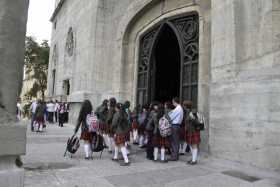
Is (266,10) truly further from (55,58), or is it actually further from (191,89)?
(55,58)

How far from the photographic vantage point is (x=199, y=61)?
27.6ft

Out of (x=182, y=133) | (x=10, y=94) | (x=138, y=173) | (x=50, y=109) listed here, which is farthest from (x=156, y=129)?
(x=50, y=109)

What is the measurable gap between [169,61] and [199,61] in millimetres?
4614

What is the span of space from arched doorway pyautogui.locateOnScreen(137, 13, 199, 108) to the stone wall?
6.54ft

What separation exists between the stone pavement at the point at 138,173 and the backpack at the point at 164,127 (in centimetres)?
74

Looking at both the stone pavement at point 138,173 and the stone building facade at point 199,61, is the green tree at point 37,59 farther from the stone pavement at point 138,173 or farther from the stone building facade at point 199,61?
the stone pavement at point 138,173

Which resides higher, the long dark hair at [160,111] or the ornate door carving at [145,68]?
the ornate door carving at [145,68]

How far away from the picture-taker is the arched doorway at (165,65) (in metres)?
11.7

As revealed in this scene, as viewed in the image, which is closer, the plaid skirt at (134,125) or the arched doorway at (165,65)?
the plaid skirt at (134,125)

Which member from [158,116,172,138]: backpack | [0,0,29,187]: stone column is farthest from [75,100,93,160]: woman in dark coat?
[0,0,29,187]: stone column

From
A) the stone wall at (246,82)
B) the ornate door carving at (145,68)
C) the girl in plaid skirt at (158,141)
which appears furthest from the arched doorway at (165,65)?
the girl in plaid skirt at (158,141)

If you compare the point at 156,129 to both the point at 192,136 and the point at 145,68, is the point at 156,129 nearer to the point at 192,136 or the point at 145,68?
the point at 192,136

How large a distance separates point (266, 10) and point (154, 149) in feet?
14.3

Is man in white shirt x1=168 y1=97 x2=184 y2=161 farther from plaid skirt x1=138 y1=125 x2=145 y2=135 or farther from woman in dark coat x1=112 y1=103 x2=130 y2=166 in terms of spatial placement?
plaid skirt x1=138 y1=125 x2=145 y2=135
